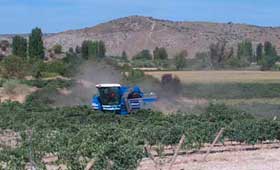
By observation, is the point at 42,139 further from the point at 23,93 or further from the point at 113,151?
the point at 23,93

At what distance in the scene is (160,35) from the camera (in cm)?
16288

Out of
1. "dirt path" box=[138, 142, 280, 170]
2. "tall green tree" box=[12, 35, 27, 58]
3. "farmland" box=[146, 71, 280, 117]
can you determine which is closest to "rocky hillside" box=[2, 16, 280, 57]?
"tall green tree" box=[12, 35, 27, 58]

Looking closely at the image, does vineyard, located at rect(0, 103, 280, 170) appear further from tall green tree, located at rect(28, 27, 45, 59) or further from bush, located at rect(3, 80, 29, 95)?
tall green tree, located at rect(28, 27, 45, 59)

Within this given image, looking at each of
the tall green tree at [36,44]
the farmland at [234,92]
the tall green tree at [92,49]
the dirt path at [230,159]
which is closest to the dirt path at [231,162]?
the dirt path at [230,159]

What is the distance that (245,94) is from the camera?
6481cm

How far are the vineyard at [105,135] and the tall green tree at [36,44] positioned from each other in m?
40.9

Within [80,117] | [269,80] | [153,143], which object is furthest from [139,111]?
[269,80]

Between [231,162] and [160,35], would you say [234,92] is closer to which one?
[231,162]

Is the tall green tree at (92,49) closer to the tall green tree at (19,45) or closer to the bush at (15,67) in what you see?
the tall green tree at (19,45)

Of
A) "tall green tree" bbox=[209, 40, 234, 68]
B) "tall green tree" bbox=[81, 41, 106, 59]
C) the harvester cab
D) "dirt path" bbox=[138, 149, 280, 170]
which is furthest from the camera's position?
"tall green tree" bbox=[209, 40, 234, 68]

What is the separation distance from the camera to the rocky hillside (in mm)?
156250

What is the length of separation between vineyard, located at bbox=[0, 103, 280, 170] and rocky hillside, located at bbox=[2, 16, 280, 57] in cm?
11114

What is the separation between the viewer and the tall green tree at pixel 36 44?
8638 centimetres

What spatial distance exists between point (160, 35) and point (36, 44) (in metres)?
76.5
